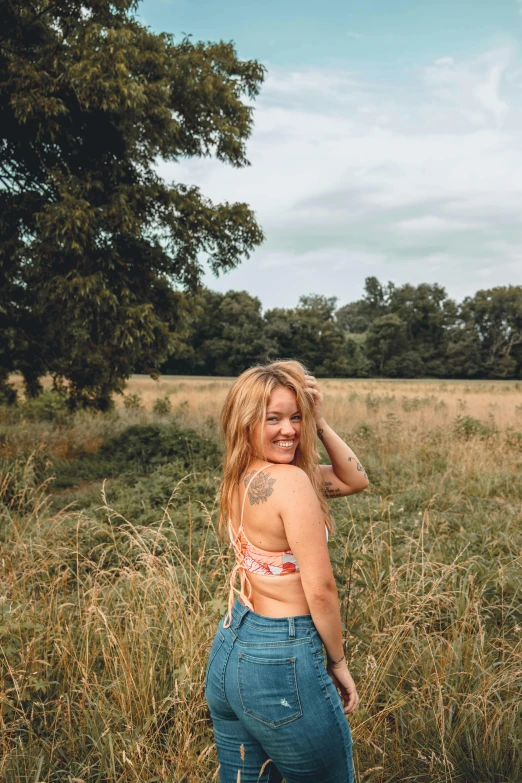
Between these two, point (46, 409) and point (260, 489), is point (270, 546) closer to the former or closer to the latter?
point (260, 489)

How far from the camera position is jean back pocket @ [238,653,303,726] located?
152 cm

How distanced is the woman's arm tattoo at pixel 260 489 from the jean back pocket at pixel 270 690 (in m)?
Result: 0.44

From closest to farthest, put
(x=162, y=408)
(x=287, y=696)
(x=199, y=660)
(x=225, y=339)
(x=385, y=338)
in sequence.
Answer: (x=287, y=696) < (x=199, y=660) < (x=162, y=408) < (x=225, y=339) < (x=385, y=338)

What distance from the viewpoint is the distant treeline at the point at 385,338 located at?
53.7 meters

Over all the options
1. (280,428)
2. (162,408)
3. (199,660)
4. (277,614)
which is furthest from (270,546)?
(162,408)

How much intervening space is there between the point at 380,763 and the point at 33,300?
8.52m

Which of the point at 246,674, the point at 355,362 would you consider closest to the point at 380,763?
the point at 246,674

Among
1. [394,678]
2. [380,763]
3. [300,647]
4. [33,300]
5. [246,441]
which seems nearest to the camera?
[300,647]

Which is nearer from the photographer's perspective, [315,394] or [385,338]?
[315,394]

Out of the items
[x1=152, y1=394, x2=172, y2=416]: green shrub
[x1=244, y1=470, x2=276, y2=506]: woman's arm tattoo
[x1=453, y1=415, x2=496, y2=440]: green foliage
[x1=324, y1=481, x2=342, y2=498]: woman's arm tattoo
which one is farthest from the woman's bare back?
[x1=152, y1=394, x2=172, y2=416]: green shrub

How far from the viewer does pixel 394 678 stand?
3.04 m

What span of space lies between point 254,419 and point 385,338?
224 feet

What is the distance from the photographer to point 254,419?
5.82 feet

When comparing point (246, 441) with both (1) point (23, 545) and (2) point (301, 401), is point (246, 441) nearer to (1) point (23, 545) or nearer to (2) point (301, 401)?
(2) point (301, 401)
